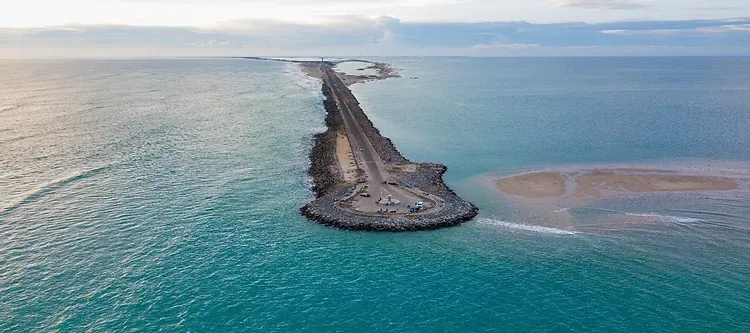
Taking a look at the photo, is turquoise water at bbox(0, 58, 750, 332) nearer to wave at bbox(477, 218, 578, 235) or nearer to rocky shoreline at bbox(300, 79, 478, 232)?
wave at bbox(477, 218, 578, 235)

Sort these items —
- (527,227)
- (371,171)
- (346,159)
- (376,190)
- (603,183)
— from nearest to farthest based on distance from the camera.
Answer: (527,227) < (376,190) < (603,183) < (371,171) < (346,159)

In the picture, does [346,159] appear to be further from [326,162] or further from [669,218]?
[669,218]

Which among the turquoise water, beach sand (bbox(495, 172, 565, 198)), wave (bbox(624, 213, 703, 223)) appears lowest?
the turquoise water

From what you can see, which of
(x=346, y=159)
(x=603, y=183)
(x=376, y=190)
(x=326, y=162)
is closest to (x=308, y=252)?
(x=376, y=190)

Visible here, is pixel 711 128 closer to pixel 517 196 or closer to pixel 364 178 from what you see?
pixel 517 196

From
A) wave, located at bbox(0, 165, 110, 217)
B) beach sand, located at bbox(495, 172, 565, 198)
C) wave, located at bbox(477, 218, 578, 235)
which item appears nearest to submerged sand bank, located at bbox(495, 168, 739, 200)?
beach sand, located at bbox(495, 172, 565, 198)

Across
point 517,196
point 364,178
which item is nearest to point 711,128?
point 517,196
